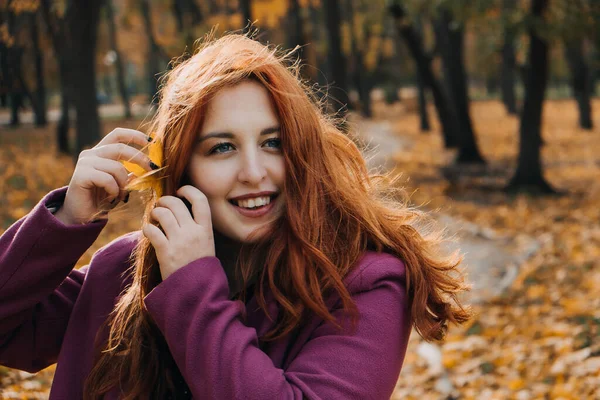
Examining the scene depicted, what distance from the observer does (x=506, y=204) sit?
42.2 feet

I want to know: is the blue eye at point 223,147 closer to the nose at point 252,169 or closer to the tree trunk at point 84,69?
the nose at point 252,169

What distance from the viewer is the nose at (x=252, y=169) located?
1.96 meters

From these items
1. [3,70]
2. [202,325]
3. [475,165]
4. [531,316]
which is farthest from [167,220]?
[475,165]

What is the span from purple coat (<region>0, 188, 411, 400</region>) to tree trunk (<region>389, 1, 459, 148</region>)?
14.5 m

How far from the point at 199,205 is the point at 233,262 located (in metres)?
0.35

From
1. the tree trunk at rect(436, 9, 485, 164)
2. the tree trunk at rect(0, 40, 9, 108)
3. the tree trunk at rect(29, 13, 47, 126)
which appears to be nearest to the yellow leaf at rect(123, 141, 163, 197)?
the tree trunk at rect(0, 40, 9, 108)

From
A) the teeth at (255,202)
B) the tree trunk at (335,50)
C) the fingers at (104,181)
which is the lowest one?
the tree trunk at (335,50)

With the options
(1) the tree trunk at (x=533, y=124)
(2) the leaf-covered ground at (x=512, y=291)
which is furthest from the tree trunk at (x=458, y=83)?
(1) the tree trunk at (x=533, y=124)

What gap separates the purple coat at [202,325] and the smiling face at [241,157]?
21 cm

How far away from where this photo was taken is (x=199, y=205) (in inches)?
76.1

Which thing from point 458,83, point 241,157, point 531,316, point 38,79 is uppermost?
point 241,157

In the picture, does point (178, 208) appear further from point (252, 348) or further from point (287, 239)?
point (252, 348)

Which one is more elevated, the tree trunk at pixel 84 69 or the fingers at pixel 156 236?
the fingers at pixel 156 236

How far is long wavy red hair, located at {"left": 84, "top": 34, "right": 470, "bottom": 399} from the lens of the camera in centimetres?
195
